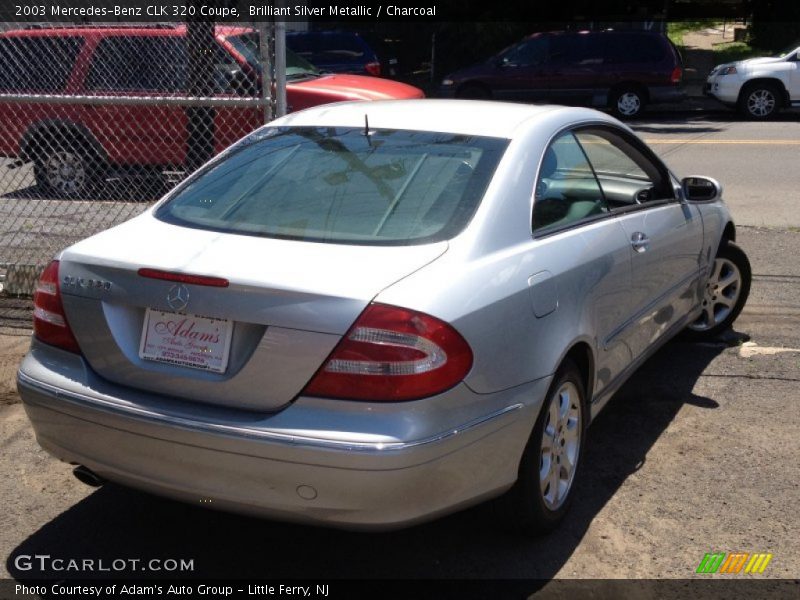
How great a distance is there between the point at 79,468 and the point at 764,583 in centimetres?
248

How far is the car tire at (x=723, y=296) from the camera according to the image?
6152mm

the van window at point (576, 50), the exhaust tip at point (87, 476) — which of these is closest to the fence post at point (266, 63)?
the exhaust tip at point (87, 476)

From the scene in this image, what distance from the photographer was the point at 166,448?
3270 millimetres

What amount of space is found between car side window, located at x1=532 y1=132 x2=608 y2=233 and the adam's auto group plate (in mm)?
1292

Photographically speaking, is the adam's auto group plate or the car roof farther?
the car roof

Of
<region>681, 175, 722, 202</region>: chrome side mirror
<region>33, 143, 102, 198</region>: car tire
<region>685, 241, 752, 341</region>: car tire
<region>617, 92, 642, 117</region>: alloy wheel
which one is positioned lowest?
<region>617, 92, 642, 117</region>: alloy wheel

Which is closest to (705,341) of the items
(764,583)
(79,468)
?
(764,583)

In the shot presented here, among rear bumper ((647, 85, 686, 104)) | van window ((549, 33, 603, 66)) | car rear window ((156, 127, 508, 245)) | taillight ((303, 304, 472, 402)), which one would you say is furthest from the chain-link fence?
rear bumper ((647, 85, 686, 104))

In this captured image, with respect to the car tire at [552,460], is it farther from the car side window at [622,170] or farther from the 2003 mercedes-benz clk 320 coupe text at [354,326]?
the car side window at [622,170]

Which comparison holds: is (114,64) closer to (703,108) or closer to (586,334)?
(586,334)

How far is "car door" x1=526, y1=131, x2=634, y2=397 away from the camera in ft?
12.3

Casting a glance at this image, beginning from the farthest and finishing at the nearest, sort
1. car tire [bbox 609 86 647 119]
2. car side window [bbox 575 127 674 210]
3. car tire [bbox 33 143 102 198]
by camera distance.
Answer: car tire [bbox 609 86 647 119], car tire [bbox 33 143 102 198], car side window [bbox 575 127 674 210]

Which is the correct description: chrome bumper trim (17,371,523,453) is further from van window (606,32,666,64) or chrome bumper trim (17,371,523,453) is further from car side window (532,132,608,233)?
van window (606,32,666,64)

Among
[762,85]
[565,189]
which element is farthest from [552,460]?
[762,85]
